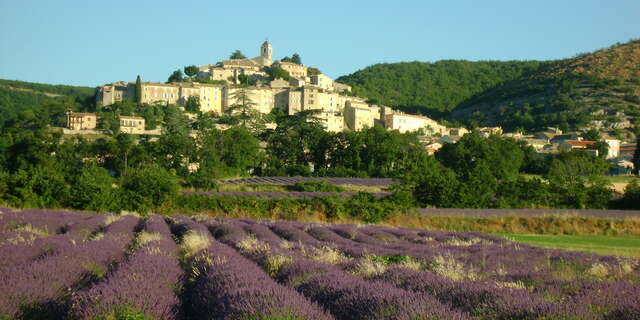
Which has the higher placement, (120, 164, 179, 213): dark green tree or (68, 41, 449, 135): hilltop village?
(68, 41, 449, 135): hilltop village

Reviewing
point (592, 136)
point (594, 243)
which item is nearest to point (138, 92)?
point (592, 136)

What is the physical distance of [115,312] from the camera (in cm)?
605

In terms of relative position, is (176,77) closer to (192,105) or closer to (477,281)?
(192,105)

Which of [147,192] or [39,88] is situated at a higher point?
[39,88]

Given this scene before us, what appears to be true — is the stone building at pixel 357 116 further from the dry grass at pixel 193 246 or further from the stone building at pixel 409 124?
the dry grass at pixel 193 246

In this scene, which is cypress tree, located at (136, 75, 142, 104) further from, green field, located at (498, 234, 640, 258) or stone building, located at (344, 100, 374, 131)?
green field, located at (498, 234, 640, 258)

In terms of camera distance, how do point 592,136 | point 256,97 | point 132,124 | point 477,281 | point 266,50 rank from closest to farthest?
point 477,281, point 132,124, point 592,136, point 256,97, point 266,50

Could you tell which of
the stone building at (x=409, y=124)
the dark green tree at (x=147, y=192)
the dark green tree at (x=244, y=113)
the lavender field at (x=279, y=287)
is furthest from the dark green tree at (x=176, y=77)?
the lavender field at (x=279, y=287)

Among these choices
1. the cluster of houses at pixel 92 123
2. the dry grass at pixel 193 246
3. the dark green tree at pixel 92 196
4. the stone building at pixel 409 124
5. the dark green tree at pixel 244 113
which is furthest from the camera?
the stone building at pixel 409 124

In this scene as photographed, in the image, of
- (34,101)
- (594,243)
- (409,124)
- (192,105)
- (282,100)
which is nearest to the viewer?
(594,243)

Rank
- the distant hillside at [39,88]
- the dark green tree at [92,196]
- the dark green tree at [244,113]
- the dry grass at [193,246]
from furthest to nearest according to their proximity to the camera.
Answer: the distant hillside at [39,88] → the dark green tree at [244,113] → the dark green tree at [92,196] → the dry grass at [193,246]

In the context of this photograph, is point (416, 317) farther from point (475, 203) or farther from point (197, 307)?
point (475, 203)

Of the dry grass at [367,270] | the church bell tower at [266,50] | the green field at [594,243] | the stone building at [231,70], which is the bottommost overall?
the green field at [594,243]

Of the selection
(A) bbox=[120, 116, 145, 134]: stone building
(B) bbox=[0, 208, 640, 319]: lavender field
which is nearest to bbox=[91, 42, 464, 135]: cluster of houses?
(A) bbox=[120, 116, 145, 134]: stone building
